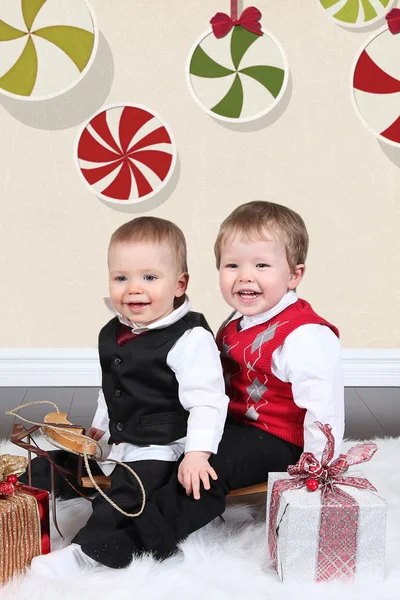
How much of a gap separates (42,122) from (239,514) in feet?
5.15

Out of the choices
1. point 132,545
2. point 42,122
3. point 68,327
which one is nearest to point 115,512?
point 132,545

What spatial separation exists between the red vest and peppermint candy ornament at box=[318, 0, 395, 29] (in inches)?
55.4

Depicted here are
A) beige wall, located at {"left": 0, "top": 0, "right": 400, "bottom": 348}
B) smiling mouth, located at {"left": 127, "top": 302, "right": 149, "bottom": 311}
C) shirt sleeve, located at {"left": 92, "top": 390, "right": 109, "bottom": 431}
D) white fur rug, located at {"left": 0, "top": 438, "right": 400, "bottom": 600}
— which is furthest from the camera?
beige wall, located at {"left": 0, "top": 0, "right": 400, "bottom": 348}

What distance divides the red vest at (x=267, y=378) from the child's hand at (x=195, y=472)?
19 cm

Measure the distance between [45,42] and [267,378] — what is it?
152 centimetres

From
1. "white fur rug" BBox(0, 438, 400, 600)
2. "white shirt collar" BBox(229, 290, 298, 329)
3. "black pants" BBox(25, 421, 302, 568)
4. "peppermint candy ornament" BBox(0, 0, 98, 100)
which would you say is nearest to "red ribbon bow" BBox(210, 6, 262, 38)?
Result: "peppermint candy ornament" BBox(0, 0, 98, 100)

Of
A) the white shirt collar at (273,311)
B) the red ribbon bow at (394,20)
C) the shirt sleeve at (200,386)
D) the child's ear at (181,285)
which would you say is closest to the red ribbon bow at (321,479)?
the shirt sleeve at (200,386)

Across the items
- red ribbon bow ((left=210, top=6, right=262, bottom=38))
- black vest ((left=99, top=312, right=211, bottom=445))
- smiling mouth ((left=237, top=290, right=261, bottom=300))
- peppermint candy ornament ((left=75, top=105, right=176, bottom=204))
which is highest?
red ribbon bow ((left=210, top=6, right=262, bottom=38))

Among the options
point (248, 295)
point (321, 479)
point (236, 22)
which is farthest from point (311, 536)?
point (236, 22)

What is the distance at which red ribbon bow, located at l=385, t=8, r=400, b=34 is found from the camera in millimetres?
2412

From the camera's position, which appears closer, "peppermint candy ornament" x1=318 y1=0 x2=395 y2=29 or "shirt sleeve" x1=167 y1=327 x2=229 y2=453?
"shirt sleeve" x1=167 y1=327 x2=229 y2=453

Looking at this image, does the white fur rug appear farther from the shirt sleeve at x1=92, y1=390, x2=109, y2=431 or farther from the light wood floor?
the light wood floor

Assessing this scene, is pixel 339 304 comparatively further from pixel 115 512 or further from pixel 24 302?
pixel 115 512

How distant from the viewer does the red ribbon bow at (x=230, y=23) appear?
236 cm
